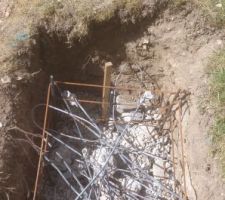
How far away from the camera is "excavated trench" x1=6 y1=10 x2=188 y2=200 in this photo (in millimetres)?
2682

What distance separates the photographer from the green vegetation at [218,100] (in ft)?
8.63

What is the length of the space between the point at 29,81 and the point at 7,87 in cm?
16

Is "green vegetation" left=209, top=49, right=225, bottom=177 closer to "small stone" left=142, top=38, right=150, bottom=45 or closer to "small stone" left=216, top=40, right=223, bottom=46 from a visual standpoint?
"small stone" left=216, top=40, right=223, bottom=46

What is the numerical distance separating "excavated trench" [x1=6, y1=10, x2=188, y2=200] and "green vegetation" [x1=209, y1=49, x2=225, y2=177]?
324 millimetres

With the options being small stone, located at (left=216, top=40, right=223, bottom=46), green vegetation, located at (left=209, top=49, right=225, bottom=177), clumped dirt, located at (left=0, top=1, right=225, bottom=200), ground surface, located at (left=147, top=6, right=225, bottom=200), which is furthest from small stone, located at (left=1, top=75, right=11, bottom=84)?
small stone, located at (left=216, top=40, right=223, bottom=46)

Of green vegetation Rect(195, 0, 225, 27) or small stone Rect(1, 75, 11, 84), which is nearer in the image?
small stone Rect(1, 75, 11, 84)

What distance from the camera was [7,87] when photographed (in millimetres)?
2578

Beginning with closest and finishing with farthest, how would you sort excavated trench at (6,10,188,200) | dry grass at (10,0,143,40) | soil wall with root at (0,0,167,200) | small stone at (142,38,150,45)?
soil wall with root at (0,0,167,200) → excavated trench at (6,10,188,200) → dry grass at (10,0,143,40) → small stone at (142,38,150,45)

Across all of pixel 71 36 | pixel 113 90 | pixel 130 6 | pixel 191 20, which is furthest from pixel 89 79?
pixel 191 20

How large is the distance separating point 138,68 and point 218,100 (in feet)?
2.02

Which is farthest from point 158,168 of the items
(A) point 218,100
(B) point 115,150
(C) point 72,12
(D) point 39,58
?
(C) point 72,12

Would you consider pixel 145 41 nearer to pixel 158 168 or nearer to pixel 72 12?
pixel 72 12

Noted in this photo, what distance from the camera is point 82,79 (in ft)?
10.2

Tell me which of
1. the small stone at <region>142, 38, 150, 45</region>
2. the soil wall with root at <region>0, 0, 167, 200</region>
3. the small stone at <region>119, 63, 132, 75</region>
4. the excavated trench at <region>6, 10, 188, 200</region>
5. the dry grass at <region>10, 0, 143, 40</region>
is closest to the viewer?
the soil wall with root at <region>0, 0, 167, 200</region>
